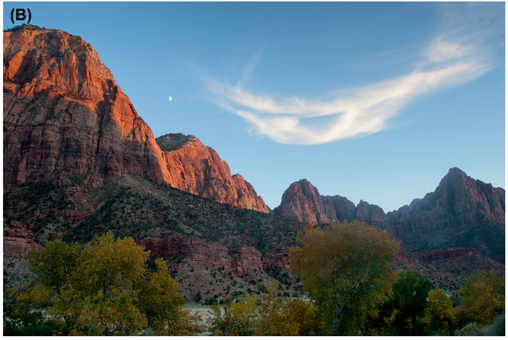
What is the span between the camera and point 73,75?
73.2 m

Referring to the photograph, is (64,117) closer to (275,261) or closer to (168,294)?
(275,261)

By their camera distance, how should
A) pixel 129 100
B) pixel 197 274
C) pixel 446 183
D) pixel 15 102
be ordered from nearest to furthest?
pixel 197 274, pixel 15 102, pixel 129 100, pixel 446 183

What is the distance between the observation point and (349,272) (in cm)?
1855

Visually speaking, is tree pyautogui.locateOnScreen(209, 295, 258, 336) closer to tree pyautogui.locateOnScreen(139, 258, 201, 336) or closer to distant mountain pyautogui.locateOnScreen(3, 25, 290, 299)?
tree pyautogui.locateOnScreen(139, 258, 201, 336)

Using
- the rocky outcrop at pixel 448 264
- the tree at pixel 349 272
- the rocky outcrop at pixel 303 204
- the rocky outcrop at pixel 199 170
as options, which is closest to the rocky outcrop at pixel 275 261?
the rocky outcrop at pixel 448 264

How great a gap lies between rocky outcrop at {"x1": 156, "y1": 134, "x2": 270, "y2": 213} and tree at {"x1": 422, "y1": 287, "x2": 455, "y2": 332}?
274 ft

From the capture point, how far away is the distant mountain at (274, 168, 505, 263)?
9944 centimetres

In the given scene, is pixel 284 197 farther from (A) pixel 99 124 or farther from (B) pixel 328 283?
(B) pixel 328 283

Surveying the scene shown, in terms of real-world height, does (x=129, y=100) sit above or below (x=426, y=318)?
above

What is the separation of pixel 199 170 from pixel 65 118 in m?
59.7

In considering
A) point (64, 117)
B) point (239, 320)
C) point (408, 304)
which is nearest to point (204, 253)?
point (408, 304)

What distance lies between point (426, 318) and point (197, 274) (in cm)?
2830

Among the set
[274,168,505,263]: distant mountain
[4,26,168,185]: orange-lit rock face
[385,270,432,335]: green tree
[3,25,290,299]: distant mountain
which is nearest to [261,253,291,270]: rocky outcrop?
[3,25,290,299]: distant mountain

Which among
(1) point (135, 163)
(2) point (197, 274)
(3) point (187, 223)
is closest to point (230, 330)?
(2) point (197, 274)
